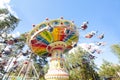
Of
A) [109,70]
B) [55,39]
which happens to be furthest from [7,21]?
[109,70]

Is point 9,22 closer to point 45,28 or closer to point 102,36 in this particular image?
point 45,28

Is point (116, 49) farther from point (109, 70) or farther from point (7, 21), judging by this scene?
point (7, 21)

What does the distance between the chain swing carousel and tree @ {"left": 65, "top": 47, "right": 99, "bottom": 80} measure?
9.00 metres

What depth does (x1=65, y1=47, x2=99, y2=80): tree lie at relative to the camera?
24.8 metres

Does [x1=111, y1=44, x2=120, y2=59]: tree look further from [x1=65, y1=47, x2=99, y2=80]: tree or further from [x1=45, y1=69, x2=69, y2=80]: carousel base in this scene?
[x1=45, y1=69, x2=69, y2=80]: carousel base

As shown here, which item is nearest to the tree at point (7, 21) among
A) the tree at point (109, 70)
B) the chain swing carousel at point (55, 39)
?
the chain swing carousel at point (55, 39)

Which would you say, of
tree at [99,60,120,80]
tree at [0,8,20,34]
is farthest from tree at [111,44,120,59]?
tree at [0,8,20,34]

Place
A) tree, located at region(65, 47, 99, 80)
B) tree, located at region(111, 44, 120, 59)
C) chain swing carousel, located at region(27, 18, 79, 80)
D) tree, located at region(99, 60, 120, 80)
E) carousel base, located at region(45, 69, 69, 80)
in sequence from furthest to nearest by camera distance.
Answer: tree, located at region(99, 60, 120, 80), tree, located at region(111, 44, 120, 59), tree, located at region(65, 47, 99, 80), chain swing carousel, located at region(27, 18, 79, 80), carousel base, located at region(45, 69, 69, 80)

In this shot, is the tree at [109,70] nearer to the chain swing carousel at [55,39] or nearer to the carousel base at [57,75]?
the chain swing carousel at [55,39]

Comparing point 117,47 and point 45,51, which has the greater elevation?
point 117,47

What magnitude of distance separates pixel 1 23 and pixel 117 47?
1255 cm

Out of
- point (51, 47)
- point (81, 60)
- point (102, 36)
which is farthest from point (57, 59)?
point (81, 60)

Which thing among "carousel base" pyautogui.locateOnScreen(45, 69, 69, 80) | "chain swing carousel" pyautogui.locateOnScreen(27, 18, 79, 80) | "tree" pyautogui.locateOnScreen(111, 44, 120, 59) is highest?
"tree" pyautogui.locateOnScreen(111, 44, 120, 59)

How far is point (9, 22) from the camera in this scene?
68.3 feet
